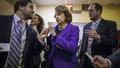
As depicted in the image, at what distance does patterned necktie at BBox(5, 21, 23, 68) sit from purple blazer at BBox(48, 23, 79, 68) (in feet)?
1.26

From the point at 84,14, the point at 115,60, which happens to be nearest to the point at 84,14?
the point at 84,14

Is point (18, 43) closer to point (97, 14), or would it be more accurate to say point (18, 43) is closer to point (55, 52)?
point (55, 52)

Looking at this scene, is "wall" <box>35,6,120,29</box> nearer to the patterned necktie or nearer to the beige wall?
the beige wall

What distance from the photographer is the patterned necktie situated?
2.09 meters

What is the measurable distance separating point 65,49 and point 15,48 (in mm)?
493

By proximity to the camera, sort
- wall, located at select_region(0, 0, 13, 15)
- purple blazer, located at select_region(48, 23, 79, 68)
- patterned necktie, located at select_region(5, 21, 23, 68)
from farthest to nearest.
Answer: wall, located at select_region(0, 0, 13, 15) → purple blazer, located at select_region(48, 23, 79, 68) → patterned necktie, located at select_region(5, 21, 23, 68)

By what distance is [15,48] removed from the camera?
2127 millimetres

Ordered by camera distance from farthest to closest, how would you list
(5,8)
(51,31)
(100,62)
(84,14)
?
(84,14), (5,8), (51,31), (100,62)

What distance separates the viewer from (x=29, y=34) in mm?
2297

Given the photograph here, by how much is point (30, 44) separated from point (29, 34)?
95mm

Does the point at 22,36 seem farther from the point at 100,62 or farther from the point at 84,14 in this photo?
the point at 84,14

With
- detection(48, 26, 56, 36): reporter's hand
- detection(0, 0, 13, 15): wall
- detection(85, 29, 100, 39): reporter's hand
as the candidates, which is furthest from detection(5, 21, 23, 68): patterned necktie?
detection(0, 0, 13, 15): wall

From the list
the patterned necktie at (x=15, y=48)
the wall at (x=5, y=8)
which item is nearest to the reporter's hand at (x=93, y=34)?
the patterned necktie at (x=15, y=48)

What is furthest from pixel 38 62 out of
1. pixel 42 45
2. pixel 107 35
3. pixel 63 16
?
pixel 107 35
